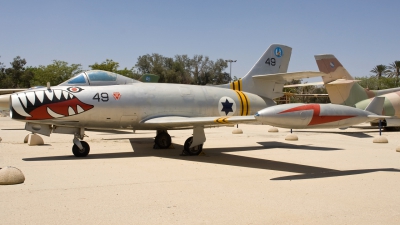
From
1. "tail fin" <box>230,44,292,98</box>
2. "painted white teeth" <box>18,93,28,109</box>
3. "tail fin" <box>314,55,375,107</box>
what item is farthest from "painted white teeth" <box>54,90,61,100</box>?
"tail fin" <box>314,55,375,107</box>

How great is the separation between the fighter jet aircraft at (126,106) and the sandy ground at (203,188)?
2.94ft

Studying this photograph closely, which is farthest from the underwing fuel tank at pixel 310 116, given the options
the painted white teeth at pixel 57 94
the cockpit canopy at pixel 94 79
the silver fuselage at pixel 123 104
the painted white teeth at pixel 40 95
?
the painted white teeth at pixel 40 95

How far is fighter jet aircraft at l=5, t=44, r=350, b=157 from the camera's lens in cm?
1094

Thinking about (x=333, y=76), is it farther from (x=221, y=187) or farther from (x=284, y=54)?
(x=221, y=187)

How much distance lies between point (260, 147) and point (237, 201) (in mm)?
8528

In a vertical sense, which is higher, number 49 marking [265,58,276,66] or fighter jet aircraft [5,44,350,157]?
number 49 marking [265,58,276,66]

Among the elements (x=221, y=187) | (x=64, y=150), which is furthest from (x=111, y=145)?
(x=221, y=187)

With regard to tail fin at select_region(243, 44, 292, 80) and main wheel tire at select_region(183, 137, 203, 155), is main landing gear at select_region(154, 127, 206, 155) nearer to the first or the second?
main wheel tire at select_region(183, 137, 203, 155)

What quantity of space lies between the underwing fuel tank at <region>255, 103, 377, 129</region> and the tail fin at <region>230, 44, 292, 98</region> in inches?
222

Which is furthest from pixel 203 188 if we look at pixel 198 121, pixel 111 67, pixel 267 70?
pixel 111 67

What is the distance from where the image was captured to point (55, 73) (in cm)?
6906

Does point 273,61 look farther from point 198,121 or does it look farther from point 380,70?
point 380,70

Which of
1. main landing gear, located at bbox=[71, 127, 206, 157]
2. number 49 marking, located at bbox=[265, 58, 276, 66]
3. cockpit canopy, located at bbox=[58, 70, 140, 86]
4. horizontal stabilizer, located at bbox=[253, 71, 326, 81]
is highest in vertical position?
number 49 marking, located at bbox=[265, 58, 276, 66]

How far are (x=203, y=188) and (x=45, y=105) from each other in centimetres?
572
